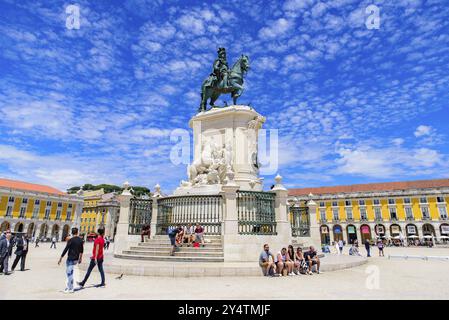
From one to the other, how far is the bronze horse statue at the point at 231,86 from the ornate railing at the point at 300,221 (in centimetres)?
710

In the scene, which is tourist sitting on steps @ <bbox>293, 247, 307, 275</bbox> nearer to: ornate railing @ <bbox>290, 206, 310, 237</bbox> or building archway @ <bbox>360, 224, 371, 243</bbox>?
ornate railing @ <bbox>290, 206, 310, 237</bbox>

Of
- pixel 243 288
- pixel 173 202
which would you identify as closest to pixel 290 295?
pixel 243 288

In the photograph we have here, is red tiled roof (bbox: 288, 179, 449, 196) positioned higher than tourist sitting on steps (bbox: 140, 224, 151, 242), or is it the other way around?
red tiled roof (bbox: 288, 179, 449, 196)

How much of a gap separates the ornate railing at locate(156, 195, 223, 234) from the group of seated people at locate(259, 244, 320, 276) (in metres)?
3.10

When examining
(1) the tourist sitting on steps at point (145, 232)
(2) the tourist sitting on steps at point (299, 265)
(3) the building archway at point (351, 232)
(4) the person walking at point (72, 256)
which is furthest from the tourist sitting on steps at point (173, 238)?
(3) the building archway at point (351, 232)

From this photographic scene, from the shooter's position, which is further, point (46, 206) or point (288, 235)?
point (46, 206)

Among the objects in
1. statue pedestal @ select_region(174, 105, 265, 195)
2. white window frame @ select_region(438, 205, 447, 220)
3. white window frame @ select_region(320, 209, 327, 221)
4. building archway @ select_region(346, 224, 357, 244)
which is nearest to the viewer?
statue pedestal @ select_region(174, 105, 265, 195)

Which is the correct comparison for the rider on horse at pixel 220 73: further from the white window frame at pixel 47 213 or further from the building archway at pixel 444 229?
the white window frame at pixel 47 213

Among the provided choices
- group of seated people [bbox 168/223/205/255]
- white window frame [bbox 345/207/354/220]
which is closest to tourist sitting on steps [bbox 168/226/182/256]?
group of seated people [bbox 168/223/205/255]

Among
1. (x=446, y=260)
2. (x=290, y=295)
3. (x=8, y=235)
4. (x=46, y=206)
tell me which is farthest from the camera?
(x=46, y=206)

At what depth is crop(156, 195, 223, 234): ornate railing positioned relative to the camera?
11055mm

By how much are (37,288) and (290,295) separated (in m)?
5.37

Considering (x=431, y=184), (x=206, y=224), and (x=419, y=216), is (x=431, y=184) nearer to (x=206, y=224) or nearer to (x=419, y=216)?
(x=419, y=216)
